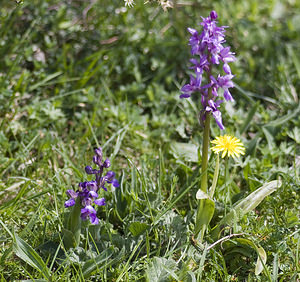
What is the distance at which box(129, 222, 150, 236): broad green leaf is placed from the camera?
2.22m

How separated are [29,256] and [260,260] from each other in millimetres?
1056

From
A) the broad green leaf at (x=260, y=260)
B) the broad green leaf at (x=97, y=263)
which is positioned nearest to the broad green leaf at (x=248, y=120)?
the broad green leaf at (x=260, y=260)

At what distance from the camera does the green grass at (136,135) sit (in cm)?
218

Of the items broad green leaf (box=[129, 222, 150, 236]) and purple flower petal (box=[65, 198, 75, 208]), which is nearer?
purple flower petal (box=[65, 198, 75, 208])

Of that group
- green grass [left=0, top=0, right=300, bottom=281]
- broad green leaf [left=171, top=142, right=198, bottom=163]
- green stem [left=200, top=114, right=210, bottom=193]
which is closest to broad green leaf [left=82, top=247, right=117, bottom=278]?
green grass [left=0, top=0, right=300, bottom=281]

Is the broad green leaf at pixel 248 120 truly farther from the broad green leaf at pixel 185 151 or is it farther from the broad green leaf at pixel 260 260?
the broad green leaf at pixel 260 260

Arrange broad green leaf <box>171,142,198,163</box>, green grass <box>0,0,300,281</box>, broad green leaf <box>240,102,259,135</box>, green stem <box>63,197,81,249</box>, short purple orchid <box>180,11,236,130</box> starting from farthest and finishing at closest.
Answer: broad green leaf <box>240,102,259,135</box> → broad green leaf <box>171,142,198,163</box> → green grass <box>0,0,300,281</box> → green stem <box>63,197,81,249</box> → short purple orchid <box>180,11,236,130</box>

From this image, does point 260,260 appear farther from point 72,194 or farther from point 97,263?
point 72,194

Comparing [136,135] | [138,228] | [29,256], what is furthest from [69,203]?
[136,135]

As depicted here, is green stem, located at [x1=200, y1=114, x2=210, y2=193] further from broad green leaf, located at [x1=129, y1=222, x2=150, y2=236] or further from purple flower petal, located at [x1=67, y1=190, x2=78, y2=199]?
purple flower petal, located at [x1=67, y1=190, x2=78, y2=199]

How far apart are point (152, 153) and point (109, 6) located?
176cm

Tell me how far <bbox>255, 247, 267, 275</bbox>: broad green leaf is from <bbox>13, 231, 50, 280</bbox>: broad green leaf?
37.2 inches

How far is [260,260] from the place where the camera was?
6.70 feet

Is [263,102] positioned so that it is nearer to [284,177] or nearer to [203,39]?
[284,177]
